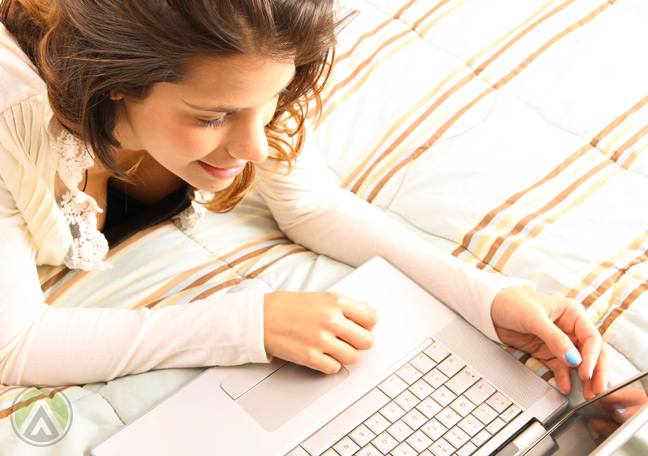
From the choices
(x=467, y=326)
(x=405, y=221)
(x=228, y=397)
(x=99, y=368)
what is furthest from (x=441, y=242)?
(x=99, y=368)

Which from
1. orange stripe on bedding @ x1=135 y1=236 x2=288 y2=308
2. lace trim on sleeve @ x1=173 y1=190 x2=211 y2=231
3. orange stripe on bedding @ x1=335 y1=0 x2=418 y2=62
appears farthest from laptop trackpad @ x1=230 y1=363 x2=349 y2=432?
orange stripe on bedding @ x1=335 y1=0 x2=418 y2=62

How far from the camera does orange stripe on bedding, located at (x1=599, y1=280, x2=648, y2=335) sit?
89 cm

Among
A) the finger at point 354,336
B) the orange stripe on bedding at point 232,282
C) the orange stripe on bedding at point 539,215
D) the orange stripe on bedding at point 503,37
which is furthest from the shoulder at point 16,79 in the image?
the orange stripe on bedding at point 503,37

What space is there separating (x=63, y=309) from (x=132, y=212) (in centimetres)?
24

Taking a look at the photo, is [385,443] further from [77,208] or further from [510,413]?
[77,208]

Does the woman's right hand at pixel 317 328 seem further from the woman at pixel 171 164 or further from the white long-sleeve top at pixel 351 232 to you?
the white long-sleeve top at pixel 351 232

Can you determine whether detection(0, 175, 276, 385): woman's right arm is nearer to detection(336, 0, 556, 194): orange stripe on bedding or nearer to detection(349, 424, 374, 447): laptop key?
detection(349, 424, 374, 447): laptop key

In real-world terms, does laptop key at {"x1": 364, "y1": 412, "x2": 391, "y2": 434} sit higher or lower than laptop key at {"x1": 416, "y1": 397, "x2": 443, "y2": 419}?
lower

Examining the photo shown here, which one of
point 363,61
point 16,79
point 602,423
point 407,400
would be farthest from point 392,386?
point 363,61

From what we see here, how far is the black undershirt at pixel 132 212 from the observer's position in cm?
100

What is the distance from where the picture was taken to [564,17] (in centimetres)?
124

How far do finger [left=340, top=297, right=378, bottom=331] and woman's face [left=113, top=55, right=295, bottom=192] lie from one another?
210 millimetres

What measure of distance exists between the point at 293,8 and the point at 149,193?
0.47 metres

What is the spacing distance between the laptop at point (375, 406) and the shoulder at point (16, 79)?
0.38 meters
